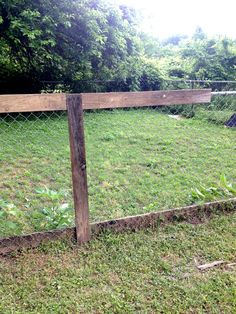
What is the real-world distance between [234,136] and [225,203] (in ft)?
10.4

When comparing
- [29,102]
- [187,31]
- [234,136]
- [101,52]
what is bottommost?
[234,136]

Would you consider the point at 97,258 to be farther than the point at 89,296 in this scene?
Yes

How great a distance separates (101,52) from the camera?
6.61 m

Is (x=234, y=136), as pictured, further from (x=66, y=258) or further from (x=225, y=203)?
(x=66, y=258)

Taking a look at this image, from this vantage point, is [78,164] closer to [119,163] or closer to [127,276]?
[127,276]

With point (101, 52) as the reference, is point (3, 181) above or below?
below

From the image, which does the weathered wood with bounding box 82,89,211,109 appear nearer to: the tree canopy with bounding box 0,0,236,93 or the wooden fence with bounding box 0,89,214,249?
the wooden fence with bounding box 0,89,214,249

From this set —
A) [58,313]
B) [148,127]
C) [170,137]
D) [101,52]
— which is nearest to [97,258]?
[58,313]

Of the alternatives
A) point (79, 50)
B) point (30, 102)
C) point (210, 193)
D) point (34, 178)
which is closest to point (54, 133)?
point (34, 178)

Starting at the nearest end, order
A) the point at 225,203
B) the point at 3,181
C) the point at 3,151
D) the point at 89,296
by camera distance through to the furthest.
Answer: the point at 89,296
the point at 225,203
the point at 3,181
the point at 3,151

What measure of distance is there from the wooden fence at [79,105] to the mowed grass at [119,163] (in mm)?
290

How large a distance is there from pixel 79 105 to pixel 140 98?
0.44m

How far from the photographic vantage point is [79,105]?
174 cm

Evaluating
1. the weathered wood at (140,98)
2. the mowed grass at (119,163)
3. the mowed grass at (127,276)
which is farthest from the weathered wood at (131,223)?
the weathered wood at (140,98)
